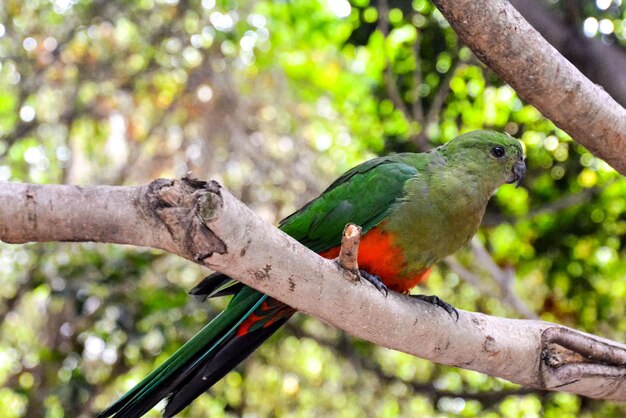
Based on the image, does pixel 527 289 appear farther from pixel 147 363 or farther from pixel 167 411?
pixel 167 411

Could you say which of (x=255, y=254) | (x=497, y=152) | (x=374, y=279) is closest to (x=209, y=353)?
(x=374, y=279)

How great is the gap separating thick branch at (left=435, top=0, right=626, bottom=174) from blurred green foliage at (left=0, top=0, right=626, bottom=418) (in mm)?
1956

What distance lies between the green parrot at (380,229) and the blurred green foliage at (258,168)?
4.55 ft

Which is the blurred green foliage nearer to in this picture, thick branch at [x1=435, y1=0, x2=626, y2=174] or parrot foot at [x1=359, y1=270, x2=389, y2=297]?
parrot foot at [x1=359, y1=270, x2=389, y2=297]

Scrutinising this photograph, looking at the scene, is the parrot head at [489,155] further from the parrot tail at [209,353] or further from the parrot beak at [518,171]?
the parrot tail at [209,353]

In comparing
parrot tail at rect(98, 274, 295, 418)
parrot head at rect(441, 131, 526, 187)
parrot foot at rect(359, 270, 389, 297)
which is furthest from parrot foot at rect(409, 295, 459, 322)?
parrot head at rect(441, 131, 526, 187)

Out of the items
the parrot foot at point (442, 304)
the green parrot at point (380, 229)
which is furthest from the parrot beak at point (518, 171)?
the parrot foot at point (442, 304)

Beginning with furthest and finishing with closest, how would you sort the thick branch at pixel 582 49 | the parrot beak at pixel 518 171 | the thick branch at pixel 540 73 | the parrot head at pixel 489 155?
the parrot beak at pixel 518 171 < the parrot head at pixel 489 155 < the thick branch at pixel 582 49 < the thick branch at pixel 540 73

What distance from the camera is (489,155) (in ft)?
11.1

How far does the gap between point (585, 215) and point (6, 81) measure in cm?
453

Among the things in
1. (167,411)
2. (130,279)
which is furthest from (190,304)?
(167,411)

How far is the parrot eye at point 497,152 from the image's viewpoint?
134 inches

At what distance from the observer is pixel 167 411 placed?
8.38 feet

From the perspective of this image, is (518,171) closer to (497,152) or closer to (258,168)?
(497,152)
